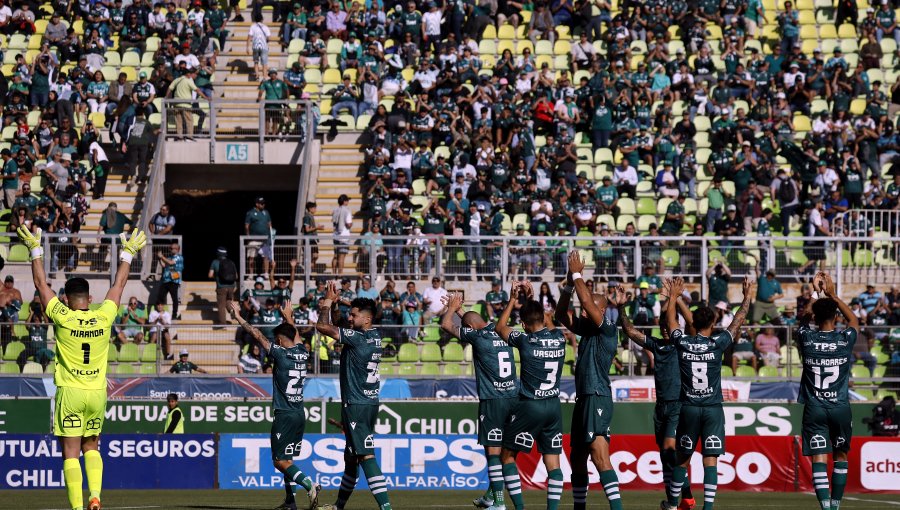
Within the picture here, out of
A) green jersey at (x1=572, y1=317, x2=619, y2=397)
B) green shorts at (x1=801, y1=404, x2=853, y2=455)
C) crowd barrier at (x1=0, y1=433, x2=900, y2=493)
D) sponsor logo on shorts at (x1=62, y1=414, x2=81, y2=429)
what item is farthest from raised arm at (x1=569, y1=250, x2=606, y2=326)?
crowd barrier at (x1=0, y1=433, x2=900, y2=493)

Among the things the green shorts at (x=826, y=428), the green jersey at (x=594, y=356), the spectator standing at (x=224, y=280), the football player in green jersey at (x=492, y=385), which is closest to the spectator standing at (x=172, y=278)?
the spectator standing at (x=224, y=280)

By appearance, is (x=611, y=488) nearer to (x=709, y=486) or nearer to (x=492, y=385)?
(x=709, y=486)

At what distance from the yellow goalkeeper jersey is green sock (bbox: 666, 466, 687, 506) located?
655 centimetres

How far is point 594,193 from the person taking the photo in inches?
1248

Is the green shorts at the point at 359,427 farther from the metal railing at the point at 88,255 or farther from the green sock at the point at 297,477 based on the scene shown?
the metal railing at the point at 88,255

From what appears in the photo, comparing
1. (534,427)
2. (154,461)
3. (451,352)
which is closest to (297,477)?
(534,427)

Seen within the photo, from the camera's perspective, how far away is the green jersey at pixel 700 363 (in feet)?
50.5

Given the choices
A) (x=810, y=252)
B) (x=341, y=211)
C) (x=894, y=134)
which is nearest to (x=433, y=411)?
(x=341, y=211)

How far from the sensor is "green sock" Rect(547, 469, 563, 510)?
14.7m

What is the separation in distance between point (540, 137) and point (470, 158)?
90.3 inches

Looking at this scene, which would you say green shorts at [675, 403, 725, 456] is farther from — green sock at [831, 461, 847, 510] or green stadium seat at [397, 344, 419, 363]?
green stadium seat at [397, 344, 419, 363]

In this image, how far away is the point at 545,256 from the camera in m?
28.2

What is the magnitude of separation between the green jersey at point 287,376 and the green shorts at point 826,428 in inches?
244

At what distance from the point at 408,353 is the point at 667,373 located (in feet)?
33.7
